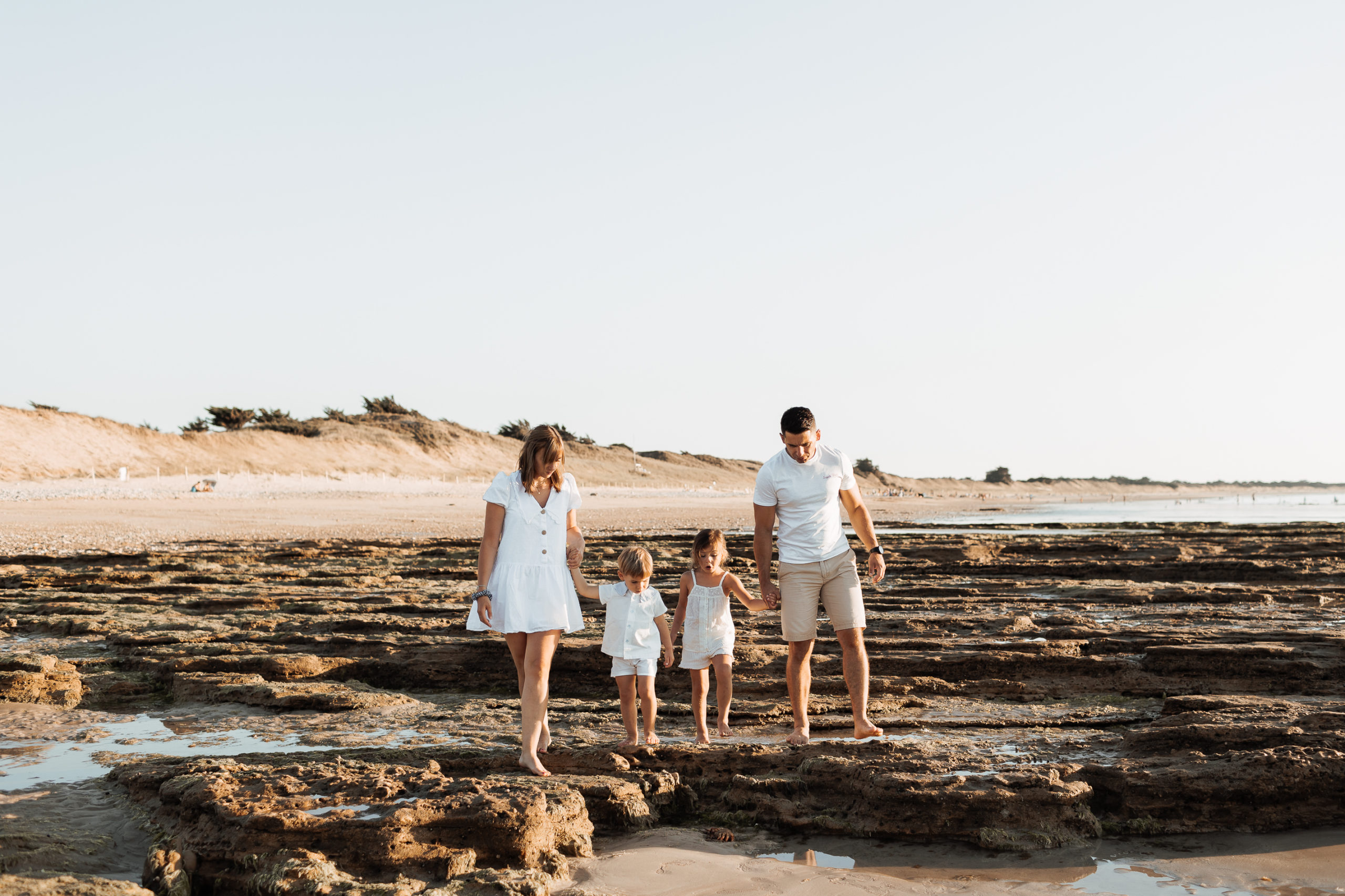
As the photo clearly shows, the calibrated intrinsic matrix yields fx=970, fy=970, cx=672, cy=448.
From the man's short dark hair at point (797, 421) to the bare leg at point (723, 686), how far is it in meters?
1.26

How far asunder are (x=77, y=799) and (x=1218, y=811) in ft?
15.6

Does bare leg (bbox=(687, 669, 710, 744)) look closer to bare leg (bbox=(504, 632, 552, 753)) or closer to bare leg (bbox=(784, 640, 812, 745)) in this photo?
bare leg (bbox=(784, 640, 812, 745))

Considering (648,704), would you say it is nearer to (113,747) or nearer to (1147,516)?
(113,747)

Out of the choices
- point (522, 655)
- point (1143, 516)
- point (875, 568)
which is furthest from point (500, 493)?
point (1143, 516)

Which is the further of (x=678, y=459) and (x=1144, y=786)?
(x=678, y=459)

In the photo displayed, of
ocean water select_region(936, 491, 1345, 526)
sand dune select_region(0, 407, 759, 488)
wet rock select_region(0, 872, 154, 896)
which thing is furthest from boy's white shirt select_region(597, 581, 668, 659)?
sand dune select_region(0, 407, 759, 488)

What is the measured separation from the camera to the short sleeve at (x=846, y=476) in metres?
5.20

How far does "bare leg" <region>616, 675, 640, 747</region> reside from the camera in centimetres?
481

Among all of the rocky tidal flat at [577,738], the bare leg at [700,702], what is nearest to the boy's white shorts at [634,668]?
the bare leg at [700,702]

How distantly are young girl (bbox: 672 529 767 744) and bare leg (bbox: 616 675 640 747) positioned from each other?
0.40 metres

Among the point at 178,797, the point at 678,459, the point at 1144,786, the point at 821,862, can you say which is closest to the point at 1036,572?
the point at 1144,786

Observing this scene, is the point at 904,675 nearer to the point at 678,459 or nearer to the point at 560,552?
the point at 560,552

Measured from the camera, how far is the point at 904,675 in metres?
6.55

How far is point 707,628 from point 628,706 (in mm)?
638
